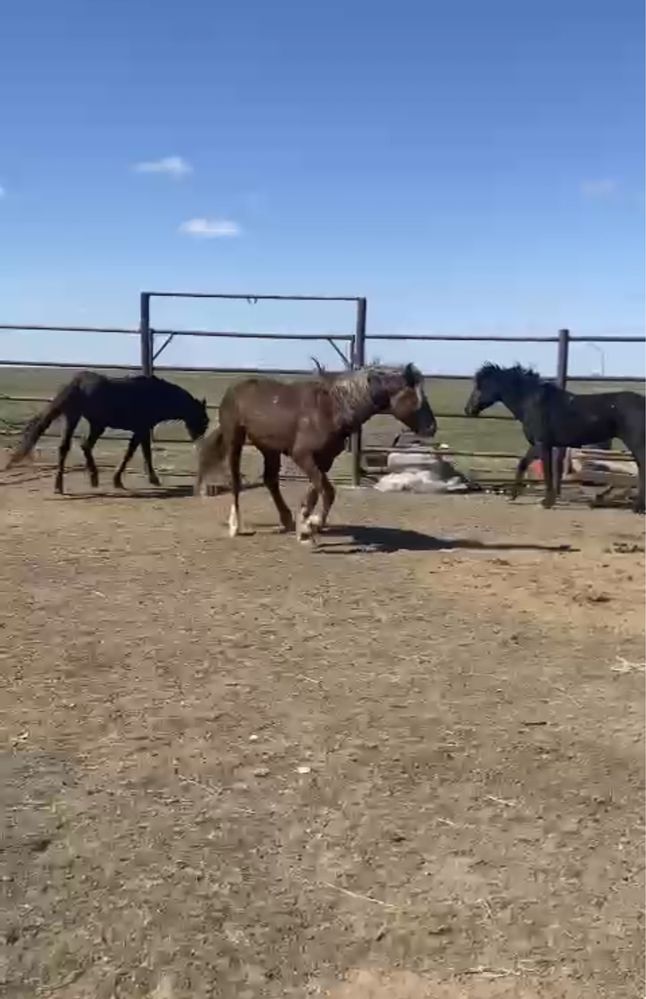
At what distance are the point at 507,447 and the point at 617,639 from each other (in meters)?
16.1

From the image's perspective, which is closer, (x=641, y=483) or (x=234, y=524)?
(x=234, y=524)

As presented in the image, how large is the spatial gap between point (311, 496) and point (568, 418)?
12.2 ft

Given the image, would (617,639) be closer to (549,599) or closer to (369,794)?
(549,599)

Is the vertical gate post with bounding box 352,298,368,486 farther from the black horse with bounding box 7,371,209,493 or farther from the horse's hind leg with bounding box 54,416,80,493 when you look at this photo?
the horse's hind leg with bounding box 54,416,80,493

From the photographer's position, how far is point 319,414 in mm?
7879

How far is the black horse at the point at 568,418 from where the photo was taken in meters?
10.0

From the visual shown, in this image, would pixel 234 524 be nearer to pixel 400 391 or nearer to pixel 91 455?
pixel 400 391

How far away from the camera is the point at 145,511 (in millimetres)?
9211

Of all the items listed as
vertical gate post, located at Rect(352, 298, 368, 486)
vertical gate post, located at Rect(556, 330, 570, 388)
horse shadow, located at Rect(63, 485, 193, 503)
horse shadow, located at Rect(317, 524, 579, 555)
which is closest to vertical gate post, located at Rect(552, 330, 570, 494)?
vertical gate post, located at Rect(556, 330, 570, 388)

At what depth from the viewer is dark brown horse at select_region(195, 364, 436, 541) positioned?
7.79 meters

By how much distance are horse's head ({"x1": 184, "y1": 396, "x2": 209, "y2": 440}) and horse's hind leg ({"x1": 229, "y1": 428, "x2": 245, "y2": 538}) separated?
3.08 m

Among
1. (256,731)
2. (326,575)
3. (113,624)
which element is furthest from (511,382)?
(256,731)

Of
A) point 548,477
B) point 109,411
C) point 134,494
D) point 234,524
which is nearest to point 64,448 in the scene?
point 109,411

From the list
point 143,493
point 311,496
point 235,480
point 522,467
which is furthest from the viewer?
point 522,467
